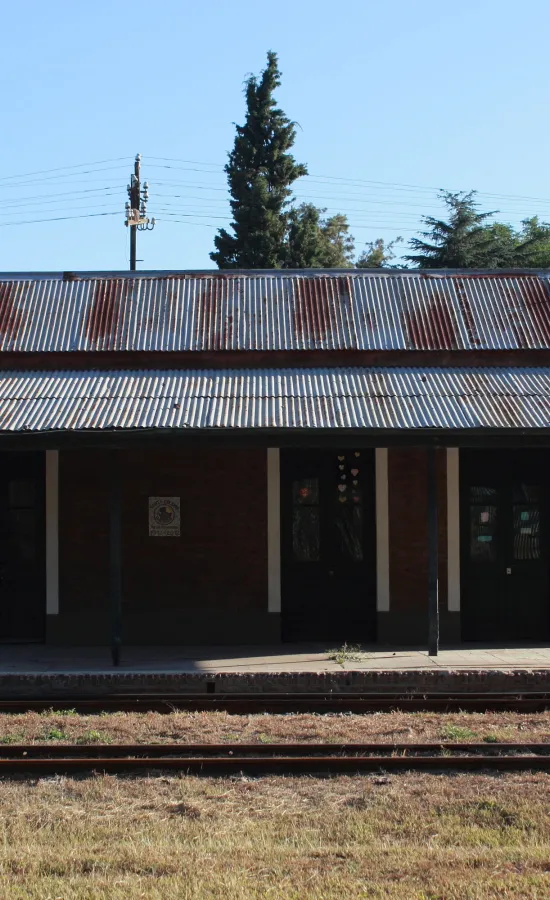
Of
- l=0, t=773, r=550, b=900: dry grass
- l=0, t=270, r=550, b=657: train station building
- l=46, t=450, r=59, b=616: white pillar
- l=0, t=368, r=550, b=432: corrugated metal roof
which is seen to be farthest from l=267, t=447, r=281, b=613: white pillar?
l=0, t=773, r=550, b=900: dry grass

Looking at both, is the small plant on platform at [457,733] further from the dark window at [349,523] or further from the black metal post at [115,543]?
the dark window at [349,523]

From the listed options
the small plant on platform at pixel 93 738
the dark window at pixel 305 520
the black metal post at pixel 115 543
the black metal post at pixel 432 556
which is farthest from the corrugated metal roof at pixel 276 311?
the small plant on platform at pixel 93 738

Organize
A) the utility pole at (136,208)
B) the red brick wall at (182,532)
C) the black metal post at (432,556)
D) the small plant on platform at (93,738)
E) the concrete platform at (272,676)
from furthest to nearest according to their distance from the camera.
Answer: the utility pole at (136,208) < the red brick wall at (182,532) < the black metal post at (432,556) < the concrete platform at (272,676) < the small plant on platform at (93,738)

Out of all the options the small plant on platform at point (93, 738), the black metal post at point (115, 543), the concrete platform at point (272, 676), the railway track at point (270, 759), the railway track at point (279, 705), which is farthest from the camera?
the black metal post at point (115, 543)

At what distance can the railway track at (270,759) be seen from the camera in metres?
7.58

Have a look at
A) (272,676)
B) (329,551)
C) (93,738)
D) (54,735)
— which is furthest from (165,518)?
(93,738)

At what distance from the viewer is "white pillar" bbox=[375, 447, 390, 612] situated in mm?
13180

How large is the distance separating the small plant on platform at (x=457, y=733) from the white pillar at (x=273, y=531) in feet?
15.2

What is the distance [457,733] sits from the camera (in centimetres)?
859

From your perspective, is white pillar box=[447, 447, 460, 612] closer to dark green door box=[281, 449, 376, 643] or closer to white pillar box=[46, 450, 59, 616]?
dark green door box=[281, 449, 376, 643]

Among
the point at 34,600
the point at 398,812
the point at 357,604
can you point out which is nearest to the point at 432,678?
the point at 357,604

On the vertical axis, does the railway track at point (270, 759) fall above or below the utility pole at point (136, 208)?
below

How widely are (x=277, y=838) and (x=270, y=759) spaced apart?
1.61 m

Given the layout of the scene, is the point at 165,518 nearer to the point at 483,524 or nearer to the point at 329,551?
the point at 329,551
